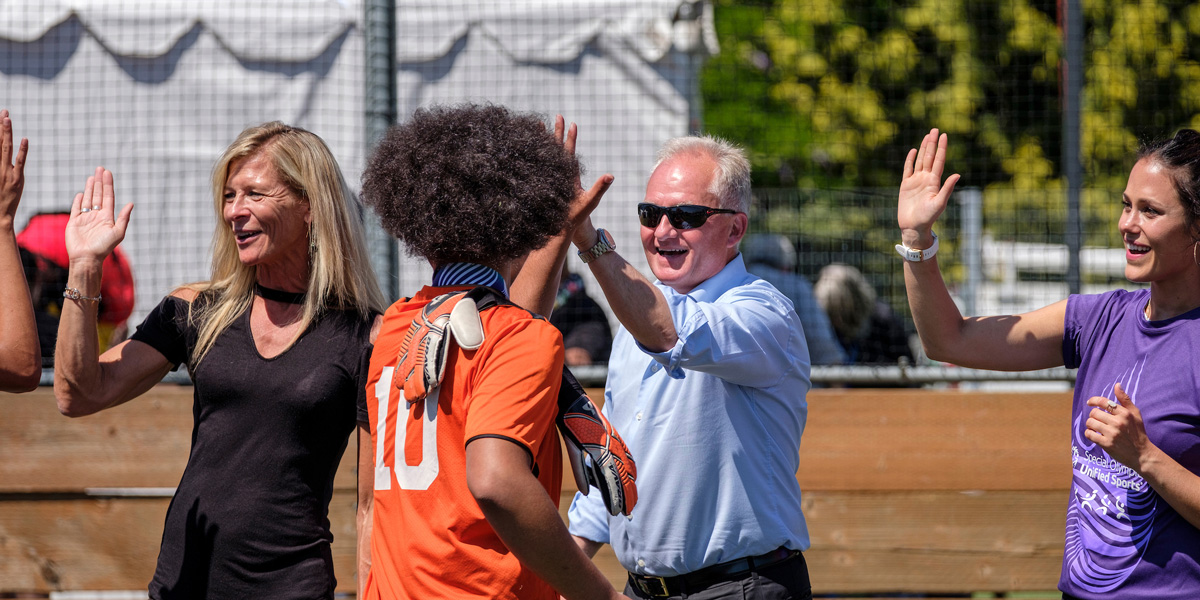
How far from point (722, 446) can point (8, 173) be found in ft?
6.15

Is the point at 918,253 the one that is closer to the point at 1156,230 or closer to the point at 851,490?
the point at 1156,230

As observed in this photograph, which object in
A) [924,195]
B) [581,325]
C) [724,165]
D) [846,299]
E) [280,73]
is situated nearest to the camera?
[924,195]

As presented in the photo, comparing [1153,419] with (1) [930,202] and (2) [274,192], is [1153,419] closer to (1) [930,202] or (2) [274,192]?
(1) [930,202]

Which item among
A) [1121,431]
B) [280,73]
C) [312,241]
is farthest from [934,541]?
[280,73]

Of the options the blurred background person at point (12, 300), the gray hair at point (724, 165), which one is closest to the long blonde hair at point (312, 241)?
the blurred background person at point (12, 300)

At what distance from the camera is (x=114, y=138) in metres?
4.99

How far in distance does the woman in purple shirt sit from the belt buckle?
0.94 meters

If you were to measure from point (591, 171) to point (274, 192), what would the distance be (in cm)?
242

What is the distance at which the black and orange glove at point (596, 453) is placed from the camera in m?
1.75

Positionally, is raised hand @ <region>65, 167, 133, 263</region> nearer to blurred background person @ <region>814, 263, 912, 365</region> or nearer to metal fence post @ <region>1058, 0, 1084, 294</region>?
metal fence post @ <region>1058, 0, 1084, 294</region>

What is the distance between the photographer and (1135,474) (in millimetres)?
2205

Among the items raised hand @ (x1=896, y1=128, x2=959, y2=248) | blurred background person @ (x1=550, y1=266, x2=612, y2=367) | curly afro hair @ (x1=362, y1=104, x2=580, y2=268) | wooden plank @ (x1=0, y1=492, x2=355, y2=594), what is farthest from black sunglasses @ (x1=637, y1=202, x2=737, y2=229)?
wooden plank @ (x1=0, y1=492, x2=355, y2=594)

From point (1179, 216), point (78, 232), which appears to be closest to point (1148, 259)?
point (1179, 216)

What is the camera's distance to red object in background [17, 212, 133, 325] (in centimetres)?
419
